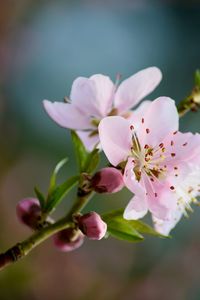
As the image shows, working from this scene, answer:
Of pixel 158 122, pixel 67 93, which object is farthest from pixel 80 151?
pixel 67 93

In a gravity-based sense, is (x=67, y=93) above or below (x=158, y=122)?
below

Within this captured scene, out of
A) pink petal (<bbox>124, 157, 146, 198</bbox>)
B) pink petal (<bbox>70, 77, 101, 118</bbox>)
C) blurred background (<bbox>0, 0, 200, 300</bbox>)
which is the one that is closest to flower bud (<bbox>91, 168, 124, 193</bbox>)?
pink petal (<bbox>124, 157, 146, 198</bbox>)

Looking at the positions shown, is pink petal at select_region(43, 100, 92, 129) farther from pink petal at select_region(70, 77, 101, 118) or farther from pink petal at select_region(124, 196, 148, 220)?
pink petal at select_region(124, 196, 148, 220)

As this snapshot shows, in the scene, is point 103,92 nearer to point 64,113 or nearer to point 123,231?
point 64,113

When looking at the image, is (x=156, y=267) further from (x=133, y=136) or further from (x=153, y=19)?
(x=133, y=136)

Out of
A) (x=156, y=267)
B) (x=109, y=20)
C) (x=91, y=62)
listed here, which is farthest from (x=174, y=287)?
(x=109, y=20)

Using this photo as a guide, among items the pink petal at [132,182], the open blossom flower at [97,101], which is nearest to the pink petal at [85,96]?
the open blossom flower at [97,101]
